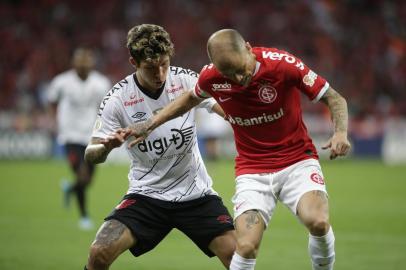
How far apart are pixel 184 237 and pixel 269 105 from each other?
5.32 metres

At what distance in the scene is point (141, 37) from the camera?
18.8ft

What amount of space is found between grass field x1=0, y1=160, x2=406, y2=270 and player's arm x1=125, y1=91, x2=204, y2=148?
2903 mm

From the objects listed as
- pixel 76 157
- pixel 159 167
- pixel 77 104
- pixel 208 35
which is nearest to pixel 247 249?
pixel 159 167

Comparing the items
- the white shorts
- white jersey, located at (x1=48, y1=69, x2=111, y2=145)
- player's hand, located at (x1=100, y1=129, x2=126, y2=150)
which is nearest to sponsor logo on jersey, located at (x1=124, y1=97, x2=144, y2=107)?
player's hand, located at (x1=100, y1=129, x2=126, y2=150)

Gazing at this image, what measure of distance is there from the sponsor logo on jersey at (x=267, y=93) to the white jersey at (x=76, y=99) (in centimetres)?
684

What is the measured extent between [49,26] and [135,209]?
22411mm

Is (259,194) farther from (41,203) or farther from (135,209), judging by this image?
(41,203)

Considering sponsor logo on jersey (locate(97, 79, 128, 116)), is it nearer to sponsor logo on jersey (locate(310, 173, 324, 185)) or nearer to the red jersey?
the red jersey

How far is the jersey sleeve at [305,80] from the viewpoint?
5.51 meters

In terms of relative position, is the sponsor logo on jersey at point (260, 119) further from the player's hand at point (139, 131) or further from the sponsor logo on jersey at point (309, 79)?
the player's hand at point (139, 131)

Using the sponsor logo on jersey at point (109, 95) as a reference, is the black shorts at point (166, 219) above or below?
→ below

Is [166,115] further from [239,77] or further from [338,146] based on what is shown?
[338,146]

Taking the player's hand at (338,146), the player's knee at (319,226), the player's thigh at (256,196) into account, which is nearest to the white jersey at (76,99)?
the player's thigh at (256,196)

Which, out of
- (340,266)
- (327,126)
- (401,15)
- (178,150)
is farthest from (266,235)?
(401,15)
